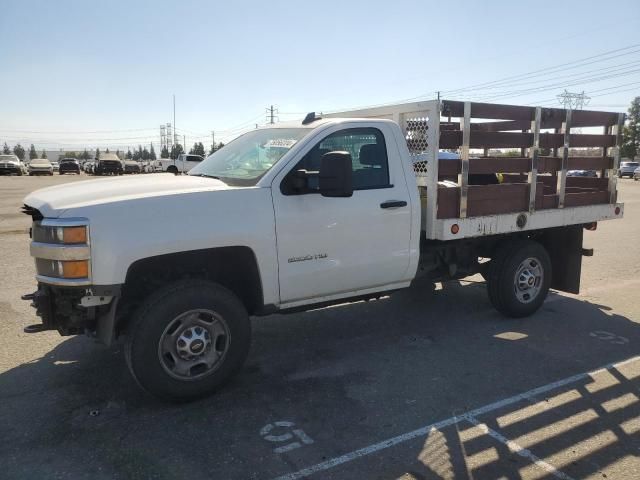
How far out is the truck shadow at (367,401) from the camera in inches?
127

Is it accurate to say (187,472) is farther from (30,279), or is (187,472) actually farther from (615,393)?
(30,279)

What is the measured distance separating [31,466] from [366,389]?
2295 mm

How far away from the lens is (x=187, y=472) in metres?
3.03

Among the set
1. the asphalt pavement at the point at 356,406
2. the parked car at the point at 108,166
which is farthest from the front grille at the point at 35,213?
the parked car at the point at 108,166

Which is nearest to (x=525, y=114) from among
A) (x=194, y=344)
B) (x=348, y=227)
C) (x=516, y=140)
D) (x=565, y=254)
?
(x=516, y=140)

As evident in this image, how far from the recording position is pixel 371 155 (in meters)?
4.72

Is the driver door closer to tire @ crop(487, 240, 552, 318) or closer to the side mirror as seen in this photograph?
the side mirror

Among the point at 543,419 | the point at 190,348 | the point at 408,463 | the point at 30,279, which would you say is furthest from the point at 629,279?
the point at 30,279

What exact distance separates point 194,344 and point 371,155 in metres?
2.21

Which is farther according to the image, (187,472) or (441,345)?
(441,345)

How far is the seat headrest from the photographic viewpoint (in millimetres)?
4691

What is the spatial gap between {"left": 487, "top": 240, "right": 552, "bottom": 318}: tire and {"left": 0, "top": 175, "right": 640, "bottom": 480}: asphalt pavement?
175 mm

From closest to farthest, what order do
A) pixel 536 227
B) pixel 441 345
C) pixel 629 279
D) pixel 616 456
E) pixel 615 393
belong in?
pixel 616 456 → pixel 615 393 → pixel 441 345 → pixel 536 227 → pixel 629 279

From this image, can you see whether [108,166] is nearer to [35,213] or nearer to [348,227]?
[35,213]
